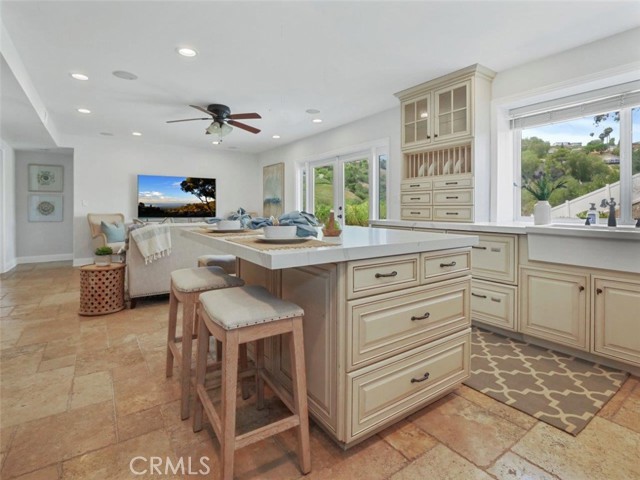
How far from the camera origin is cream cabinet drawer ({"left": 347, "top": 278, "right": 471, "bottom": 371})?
4.50ft

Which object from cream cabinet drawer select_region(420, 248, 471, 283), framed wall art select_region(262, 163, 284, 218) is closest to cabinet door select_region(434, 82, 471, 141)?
cream cabinet drawer select_region(420, 248, 471, 283)

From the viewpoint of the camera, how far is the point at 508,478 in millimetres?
1295

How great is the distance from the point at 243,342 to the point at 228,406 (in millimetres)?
233

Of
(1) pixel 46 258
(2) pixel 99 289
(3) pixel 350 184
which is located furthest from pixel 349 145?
(1) pixel 46 258

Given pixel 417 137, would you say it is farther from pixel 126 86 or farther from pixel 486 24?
pixel 126 86

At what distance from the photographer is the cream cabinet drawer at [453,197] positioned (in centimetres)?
331

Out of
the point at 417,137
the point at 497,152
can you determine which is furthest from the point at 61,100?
the point at 497,152

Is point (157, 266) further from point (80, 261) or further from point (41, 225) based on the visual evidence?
point (41, 225)

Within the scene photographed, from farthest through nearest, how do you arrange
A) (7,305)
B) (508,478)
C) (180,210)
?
(180,210)
(7,305)
(508,478)

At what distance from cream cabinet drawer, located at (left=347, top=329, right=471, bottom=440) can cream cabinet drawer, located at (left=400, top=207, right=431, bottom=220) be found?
80.4 inches

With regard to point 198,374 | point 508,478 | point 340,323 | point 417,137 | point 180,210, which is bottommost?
point 508,478

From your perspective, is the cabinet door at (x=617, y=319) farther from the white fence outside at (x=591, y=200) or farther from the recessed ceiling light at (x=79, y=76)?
the recessed ceiling light at (x=79, y=76)

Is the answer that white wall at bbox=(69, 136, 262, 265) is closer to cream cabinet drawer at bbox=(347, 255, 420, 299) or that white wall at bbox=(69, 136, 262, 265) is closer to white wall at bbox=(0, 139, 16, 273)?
white wall at bbox=(0, 139, 16, 273)

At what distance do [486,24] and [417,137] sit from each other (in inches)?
52.0
